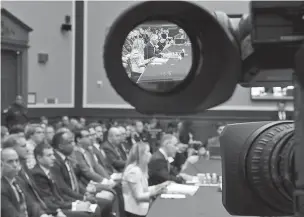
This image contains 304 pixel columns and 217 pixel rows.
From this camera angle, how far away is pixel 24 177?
5266 mm

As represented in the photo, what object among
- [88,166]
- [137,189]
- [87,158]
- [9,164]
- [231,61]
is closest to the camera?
[231,61]

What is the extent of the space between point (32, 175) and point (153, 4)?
5055mm

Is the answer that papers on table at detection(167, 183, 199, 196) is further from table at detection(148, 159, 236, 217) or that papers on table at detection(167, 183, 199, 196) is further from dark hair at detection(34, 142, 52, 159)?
dark hair at detection(34, 142, 52, 159)

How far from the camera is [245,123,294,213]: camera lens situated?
0.87m

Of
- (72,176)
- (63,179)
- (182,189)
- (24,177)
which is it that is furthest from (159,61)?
(72,176)

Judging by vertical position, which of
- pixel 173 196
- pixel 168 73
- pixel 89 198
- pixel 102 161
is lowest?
pixel 89 198

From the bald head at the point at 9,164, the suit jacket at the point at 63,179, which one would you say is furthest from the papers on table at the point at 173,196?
the suit jacket at the point at 63,179

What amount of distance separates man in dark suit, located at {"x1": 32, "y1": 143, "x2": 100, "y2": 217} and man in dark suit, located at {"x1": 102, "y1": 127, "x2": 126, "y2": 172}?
2.62m

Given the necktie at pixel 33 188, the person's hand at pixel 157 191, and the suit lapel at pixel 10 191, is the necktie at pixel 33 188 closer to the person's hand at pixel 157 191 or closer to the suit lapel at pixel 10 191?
the suit lapel at pixel 10 191

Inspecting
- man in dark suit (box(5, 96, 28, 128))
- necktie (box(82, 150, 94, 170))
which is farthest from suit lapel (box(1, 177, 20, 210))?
man in dark suit (box(5, 96, 28, 128))

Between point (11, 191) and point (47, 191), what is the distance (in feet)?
3.76

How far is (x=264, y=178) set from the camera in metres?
0.91

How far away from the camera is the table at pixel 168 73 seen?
85 centimetres

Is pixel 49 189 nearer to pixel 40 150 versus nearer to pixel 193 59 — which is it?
pixel 40 150
